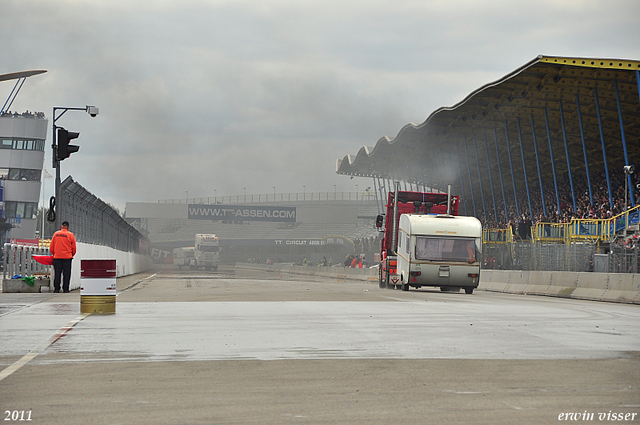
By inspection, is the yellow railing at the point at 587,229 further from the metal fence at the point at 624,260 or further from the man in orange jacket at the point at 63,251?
the man in orange jacket at the point at 63,251

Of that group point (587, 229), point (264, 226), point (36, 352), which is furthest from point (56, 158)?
point (264, 226)

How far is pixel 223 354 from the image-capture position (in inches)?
360

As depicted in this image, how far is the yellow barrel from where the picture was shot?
1462cm

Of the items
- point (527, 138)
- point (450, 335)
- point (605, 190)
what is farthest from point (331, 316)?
point (527, 138)

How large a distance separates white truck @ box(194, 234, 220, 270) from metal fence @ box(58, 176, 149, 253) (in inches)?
1796

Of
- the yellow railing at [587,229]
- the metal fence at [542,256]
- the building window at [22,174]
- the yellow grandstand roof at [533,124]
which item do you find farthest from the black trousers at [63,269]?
the building window at [22,174]

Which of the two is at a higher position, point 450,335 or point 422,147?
point 422,147

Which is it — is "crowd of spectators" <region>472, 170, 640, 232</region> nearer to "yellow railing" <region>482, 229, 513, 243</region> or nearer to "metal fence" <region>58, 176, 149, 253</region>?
"yellow railing" <region>482, 229, 513, 243</region>

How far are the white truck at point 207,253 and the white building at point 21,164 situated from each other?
29101mm

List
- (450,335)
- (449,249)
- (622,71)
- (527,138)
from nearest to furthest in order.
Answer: (450,335) < (449,249) < (622,71) < (527,138)

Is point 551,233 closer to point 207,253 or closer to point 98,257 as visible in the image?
point 98,257

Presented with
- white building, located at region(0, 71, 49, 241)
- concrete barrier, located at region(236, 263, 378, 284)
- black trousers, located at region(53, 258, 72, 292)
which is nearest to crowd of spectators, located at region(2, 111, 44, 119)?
white building, located at region(0, 71, 49, 241)

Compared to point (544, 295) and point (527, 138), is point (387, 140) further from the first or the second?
point (544, 295)

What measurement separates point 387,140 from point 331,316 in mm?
56048
